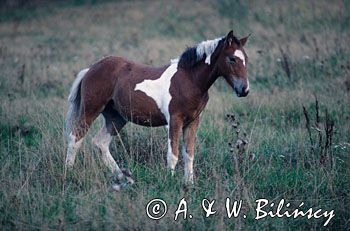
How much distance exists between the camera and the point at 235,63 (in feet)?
22.0

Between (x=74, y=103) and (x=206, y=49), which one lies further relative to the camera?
(x=74, y=103)

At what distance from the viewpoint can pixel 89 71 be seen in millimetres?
7828

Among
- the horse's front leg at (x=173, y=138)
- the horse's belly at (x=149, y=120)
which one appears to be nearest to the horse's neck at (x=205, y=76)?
the horse's front leg at (x=173, y=138)

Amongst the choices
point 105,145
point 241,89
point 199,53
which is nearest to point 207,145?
point 105,145

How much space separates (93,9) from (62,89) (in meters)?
13.9

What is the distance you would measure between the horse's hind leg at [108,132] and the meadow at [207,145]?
0.41 feet

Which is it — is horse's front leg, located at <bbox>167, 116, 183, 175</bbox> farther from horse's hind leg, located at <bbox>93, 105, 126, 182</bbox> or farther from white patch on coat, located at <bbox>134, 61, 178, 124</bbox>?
horse's hind leg, located at <bbox>93, 105, 126, 182</bbox>

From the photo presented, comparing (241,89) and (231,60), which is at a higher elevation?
(231,60)

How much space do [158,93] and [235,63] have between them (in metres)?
1.08

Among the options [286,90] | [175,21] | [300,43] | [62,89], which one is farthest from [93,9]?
[286,90]

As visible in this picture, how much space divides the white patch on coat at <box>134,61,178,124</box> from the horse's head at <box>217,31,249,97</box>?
0.75 meters

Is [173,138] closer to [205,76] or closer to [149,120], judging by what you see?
[149,120]

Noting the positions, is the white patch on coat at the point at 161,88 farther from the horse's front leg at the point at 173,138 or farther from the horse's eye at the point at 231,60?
the horse's eye at the point at 231,60

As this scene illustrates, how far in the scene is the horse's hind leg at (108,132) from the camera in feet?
24.6
